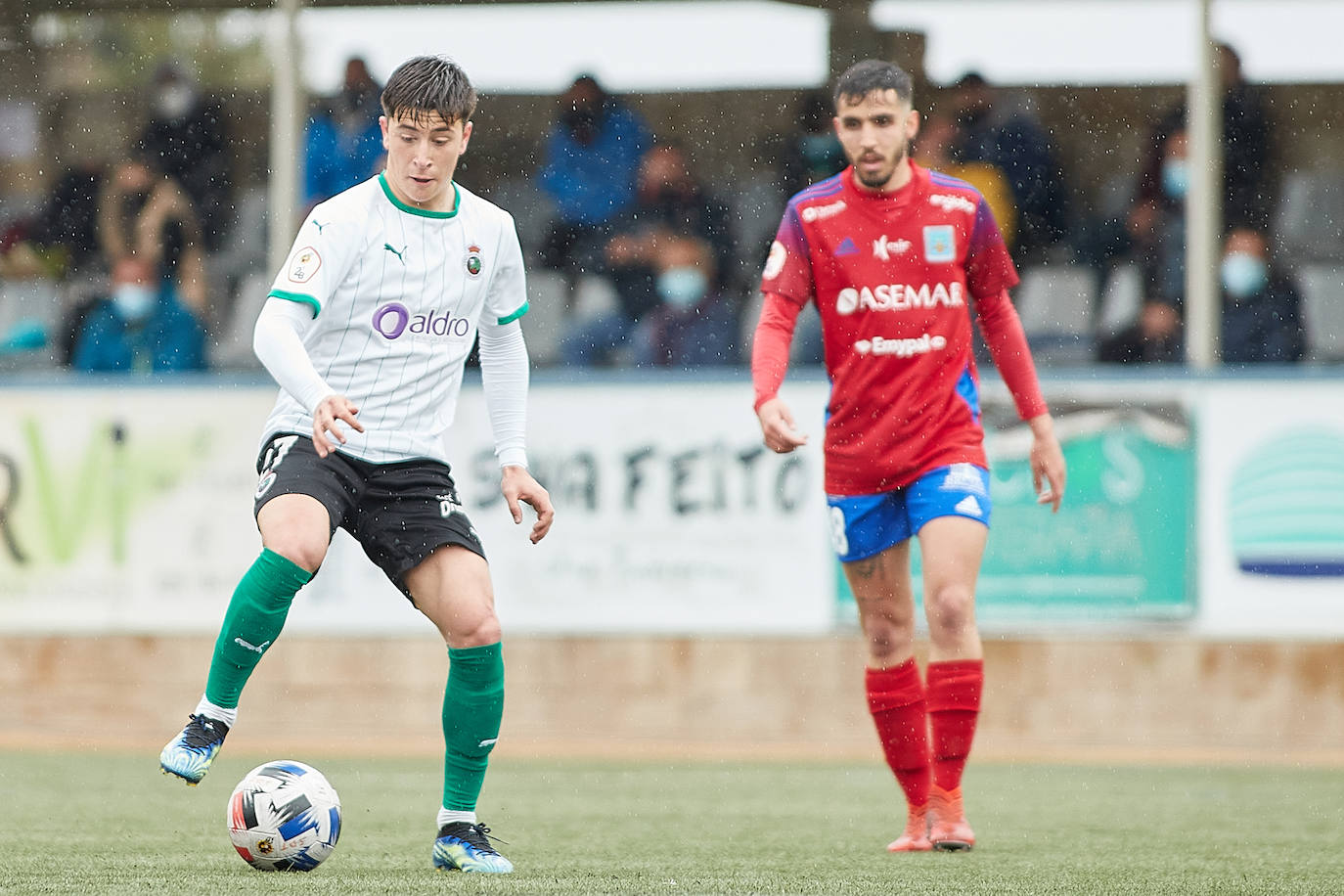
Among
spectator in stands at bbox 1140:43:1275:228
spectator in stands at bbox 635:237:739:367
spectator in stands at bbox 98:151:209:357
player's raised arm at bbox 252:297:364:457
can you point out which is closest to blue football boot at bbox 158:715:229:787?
player's raised arm at bbox 252:297:364:457

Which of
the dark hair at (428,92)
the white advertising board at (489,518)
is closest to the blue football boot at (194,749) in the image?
the dark hair at (428,92)

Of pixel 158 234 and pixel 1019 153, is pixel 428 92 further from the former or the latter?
pixel 158 234

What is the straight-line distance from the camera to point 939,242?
625cm

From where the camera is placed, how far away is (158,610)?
11.2m

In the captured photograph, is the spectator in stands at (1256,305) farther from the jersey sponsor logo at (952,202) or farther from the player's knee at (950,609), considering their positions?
the player's knee at (950,609)

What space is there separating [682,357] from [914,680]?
5.39m

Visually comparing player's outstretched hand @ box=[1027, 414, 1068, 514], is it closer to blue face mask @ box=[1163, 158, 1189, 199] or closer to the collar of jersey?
the collar of jersey

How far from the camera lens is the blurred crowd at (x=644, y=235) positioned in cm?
1151

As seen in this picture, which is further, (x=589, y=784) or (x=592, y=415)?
(x=592, y=415)

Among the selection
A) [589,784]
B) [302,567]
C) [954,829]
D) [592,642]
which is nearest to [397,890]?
[302,567]

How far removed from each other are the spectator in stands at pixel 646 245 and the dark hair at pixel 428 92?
6.47 m

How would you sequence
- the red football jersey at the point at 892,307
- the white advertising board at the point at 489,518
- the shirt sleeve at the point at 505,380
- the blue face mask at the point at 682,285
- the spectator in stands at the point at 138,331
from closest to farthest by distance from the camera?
the shirt sleeve at the point at 505,380, the red football jersey at the point at 892,307, the white advertising board at the point at 489,518, the blue face mask at the point at 682,285, the spectator in stands at the point at 138,331

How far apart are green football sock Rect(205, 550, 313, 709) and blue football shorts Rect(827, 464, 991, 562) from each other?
1.79 metres

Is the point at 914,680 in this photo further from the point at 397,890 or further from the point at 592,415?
the point at 592,415
